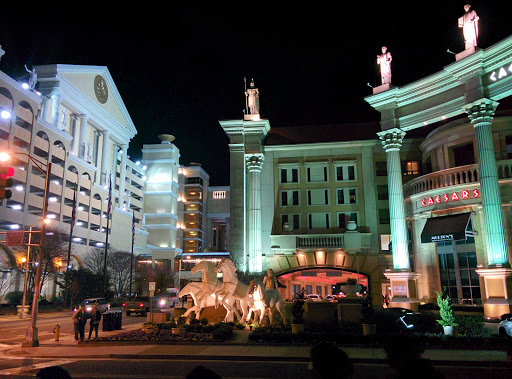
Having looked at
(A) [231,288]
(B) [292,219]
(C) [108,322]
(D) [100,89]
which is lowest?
(C) [108,322]

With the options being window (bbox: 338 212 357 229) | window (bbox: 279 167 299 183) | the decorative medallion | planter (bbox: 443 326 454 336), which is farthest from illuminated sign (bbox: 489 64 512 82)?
the decorative medallion

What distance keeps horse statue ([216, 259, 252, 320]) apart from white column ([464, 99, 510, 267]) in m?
16.6

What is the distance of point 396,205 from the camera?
3622 centimetres

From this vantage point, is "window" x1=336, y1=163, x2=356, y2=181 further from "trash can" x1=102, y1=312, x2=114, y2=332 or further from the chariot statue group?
"trash can" x1=102, y1=312, x2=114, y2=332

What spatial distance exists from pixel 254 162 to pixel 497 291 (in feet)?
79.9

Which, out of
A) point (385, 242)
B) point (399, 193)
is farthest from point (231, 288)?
point (385, 242)

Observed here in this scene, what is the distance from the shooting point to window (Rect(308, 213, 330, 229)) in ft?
153

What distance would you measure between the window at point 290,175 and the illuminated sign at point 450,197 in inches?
583

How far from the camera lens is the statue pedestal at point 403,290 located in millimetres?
34281

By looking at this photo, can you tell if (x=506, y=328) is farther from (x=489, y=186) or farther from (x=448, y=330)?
(x=489, y=186)

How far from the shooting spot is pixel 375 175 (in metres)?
46.0

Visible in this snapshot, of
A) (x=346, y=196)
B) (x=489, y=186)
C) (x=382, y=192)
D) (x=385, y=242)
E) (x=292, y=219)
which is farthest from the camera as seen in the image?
(x=292, y=219)

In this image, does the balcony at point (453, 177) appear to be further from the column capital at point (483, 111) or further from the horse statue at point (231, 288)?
the horse statue at point (231, 288)

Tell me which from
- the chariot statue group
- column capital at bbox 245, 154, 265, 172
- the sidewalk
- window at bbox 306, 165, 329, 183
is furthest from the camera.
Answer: window at bbox 306, 165, 329, 183
